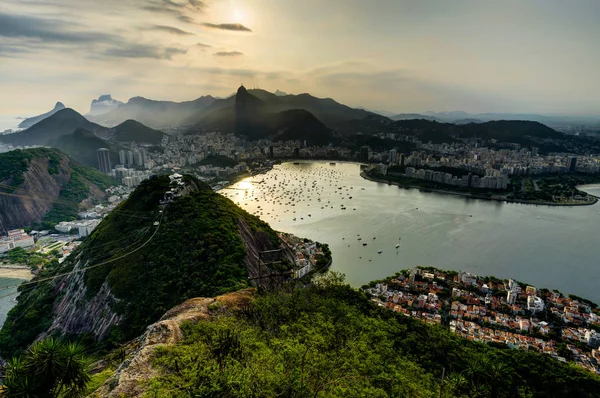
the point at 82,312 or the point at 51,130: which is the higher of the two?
the point at 51,130

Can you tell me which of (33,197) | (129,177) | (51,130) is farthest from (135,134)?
(33,197)

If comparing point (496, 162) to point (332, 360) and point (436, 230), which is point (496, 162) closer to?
point (436, 230)

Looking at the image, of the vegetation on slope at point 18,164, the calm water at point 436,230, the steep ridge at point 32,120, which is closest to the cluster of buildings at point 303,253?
the calm water at point 436,230

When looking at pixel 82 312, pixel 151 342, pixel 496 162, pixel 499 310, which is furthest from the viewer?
pixel 496 162

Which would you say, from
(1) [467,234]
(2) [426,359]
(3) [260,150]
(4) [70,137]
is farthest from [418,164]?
(4) [70,137]

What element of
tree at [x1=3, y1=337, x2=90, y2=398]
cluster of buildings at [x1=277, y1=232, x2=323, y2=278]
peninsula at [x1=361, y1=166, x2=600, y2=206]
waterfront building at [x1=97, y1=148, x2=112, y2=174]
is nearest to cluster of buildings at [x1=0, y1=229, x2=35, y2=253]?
cluster of buildings at [x1=277, y1=232, x2=323, y2=278]

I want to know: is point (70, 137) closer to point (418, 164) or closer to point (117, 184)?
point (117, 184)

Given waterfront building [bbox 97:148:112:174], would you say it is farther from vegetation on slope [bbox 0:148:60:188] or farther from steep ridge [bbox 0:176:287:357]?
steep ridge [bbox 0:176:287:357]
